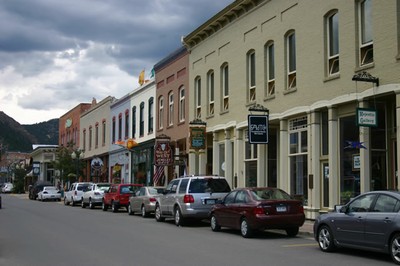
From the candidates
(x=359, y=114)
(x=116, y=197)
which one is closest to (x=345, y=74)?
(x=359, y=114)

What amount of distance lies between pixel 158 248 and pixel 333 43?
33.2 ft

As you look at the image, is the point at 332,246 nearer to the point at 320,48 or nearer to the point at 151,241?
the point at 151,241

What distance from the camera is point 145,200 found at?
2508 centimetres

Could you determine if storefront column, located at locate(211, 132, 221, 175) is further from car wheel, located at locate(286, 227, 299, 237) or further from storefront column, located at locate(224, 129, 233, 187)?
car wheel, located at locate(286, 227, 299, 237)

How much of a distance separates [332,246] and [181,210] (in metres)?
8.11

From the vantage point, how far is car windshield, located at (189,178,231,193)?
Answer: 1992 cm

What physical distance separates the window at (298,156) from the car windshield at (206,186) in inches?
126

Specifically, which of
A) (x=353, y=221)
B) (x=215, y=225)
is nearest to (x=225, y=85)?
(x=215, y=225)

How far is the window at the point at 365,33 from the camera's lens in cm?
1753

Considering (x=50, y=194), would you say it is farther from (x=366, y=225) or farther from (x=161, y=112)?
(x=366, y=225)

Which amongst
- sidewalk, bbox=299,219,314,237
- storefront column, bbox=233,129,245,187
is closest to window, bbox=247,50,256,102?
storefront column, bbox=233,129,245,187

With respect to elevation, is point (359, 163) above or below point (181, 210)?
above

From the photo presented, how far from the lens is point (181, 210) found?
19.9 meters

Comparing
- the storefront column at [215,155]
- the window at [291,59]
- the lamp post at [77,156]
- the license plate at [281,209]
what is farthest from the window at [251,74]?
the lamp post at [77,156]
